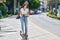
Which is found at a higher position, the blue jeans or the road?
the blue jeans

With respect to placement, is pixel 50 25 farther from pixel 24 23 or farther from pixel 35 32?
pixel 24 23

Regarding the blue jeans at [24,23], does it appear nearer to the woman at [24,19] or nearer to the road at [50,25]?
the woman at [24,19]

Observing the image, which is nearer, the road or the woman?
the woman

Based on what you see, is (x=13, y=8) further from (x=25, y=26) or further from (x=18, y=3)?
(x=25, y=26)

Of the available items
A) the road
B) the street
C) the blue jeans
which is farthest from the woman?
the road

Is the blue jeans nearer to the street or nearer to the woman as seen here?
the woman

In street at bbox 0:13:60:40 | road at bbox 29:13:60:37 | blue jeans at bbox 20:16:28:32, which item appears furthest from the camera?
road at bbox 29:13:60:37

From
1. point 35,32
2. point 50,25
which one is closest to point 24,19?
point 35,32

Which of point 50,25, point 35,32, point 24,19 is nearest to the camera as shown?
point 24,19

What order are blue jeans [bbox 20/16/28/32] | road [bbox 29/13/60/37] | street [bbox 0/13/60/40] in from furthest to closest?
road [bbox 29/13/60/37] → street [bbox 0/13/60/40] → blue jeans [bbox 20/16/28/32]

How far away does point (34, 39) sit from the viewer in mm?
14602

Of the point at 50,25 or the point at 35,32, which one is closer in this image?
the point at 35,32

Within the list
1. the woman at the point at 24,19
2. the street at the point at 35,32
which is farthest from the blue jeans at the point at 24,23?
the street at the point at 35,32

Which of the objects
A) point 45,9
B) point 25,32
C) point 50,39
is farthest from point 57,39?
point 45,9
